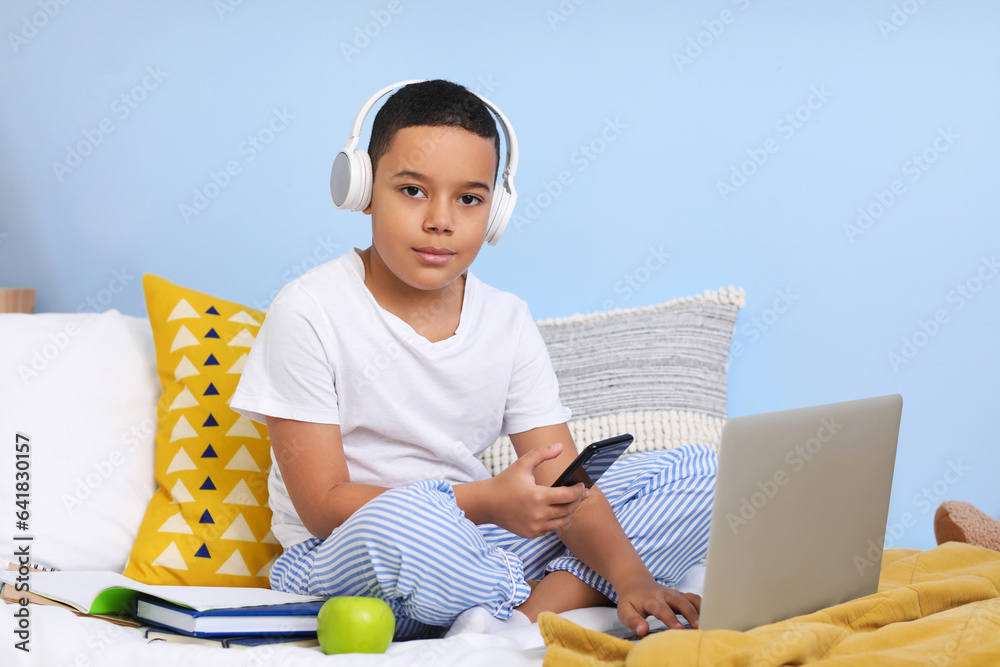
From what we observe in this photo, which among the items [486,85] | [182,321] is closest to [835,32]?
[486,85]

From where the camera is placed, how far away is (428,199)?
1000 mm

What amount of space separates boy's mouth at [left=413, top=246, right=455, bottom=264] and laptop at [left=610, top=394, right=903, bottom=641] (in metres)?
0.47

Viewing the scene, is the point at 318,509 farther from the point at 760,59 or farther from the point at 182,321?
the point at 760,59

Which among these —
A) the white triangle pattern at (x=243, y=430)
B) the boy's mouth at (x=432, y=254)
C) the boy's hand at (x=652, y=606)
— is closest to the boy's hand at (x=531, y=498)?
the boy's hand at (x=652, y=606)

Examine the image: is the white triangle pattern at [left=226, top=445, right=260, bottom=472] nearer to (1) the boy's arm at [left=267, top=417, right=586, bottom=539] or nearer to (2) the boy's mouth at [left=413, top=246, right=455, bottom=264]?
(1) the boy's arm at [left=267, top=417, right=586, bottom=539]

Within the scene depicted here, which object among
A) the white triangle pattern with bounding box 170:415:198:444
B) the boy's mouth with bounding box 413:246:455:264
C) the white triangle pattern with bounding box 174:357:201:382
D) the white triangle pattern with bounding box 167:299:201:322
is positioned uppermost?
the white triangle pattern with bounding box 167:299:201:322

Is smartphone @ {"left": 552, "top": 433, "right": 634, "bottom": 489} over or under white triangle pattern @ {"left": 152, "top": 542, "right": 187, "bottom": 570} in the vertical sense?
over

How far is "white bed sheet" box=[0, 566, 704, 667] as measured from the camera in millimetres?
704

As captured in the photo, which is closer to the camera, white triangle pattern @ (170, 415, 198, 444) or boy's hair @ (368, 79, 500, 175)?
boy's hair @ (368, 79, 500, 175)

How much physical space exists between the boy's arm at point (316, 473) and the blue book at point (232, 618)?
13 centimetres

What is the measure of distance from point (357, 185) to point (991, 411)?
4.31ft

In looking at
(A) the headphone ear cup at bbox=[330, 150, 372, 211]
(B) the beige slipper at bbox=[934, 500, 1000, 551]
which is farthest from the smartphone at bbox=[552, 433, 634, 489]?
(B) the beige slipper at bbox=[934, 500, 1000, 551]

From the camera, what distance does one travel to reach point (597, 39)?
1623 mm

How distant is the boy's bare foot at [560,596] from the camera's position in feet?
3.16
